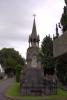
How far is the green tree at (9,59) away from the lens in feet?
312

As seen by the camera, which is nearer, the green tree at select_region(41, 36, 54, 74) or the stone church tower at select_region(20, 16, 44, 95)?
the stone church tower at select_region(20, 16, 44, 95)

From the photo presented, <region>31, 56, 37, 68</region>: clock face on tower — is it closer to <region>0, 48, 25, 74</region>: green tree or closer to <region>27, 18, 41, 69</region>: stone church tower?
<region>27, 18, 41, 69</region>: stone church tower

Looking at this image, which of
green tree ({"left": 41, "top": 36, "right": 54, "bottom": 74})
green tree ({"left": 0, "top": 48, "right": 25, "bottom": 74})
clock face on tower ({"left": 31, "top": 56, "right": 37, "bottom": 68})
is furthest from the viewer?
green tree ({"left": 0, "top": 48, "right": 25, "bottom": 74})

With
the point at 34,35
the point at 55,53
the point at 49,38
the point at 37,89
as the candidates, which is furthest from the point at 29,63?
the point at 55,53

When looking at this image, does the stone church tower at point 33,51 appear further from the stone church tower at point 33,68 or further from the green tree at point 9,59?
the green tree at point 9,59

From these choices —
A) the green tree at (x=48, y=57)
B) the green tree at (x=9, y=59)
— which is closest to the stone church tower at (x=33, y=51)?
the green tree at (x=48, y=57)

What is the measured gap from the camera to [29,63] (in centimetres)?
6419

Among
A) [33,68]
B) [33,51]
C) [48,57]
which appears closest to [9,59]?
[33,51]

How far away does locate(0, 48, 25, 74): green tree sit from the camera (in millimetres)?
95188

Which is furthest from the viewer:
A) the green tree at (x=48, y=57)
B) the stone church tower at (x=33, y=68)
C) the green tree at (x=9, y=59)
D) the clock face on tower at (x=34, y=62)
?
the green tree at (x=9, y=59)

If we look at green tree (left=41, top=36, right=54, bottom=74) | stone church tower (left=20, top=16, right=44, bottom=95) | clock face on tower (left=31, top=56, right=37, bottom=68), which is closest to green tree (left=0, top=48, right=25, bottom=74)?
stone church tower (left=20, top=16, right=44, bottom=95)

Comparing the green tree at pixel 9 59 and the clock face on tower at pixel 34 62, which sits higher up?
the green tree at pixel 9 59

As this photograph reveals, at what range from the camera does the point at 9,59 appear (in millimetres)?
95438

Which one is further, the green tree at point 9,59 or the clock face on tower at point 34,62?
the green tree at point 9,59
